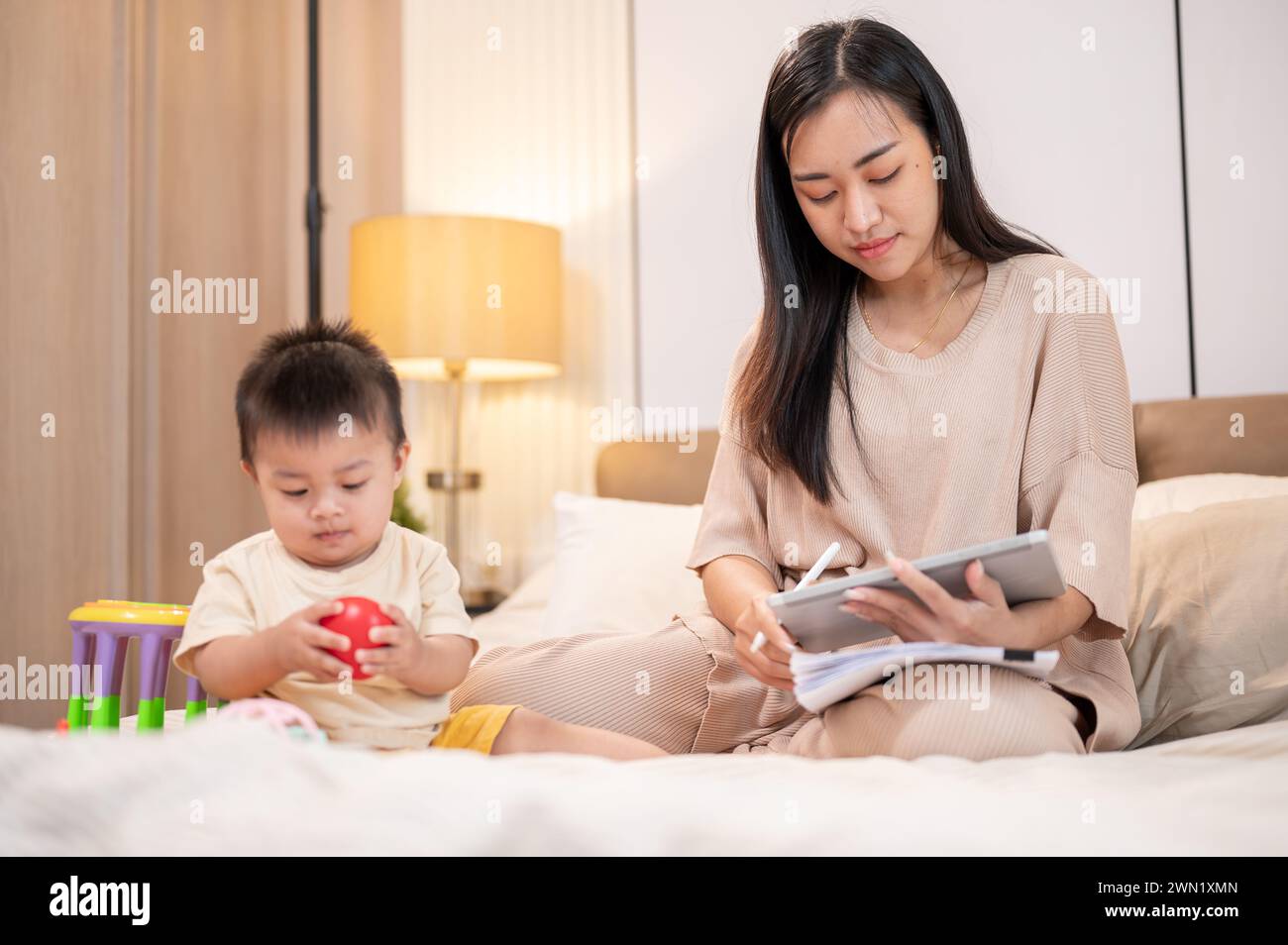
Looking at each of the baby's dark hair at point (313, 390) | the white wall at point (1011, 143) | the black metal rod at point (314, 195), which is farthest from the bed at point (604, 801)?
the black metal rod at point (314, 195)

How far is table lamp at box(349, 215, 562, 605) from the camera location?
2.52m

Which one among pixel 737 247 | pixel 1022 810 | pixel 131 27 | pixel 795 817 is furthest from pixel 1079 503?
pixel 131 27

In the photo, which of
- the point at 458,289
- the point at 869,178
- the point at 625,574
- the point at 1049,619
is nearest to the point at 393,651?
the point at 1049,619

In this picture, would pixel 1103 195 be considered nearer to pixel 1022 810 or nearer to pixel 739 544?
pixel 739 544

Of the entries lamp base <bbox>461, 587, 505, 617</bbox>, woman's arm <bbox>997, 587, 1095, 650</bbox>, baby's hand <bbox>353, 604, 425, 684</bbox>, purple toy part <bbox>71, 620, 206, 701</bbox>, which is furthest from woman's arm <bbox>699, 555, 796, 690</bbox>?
lamp base <bbox>461, 587, 505, 617</bbox>

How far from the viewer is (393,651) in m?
1.02

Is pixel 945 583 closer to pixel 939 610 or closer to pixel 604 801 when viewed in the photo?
pixel 939 610

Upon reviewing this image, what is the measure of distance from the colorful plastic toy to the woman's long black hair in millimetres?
736

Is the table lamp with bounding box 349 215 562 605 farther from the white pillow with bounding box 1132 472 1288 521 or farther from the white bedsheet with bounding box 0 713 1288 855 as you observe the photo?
the white bedsheet with bounding box 0 713 1288 855

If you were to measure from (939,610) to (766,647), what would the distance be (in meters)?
0.20

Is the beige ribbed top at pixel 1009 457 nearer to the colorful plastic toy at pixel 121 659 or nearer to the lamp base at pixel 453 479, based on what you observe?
the colorful plastic toy at pixel 121 659

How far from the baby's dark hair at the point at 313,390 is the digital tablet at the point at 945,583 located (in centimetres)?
44

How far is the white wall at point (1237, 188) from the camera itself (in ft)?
6.88

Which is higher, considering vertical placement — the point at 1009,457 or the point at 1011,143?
the point at 1011,143
